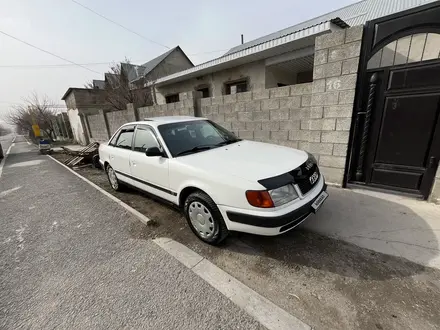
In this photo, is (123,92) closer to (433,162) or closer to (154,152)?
(154,152)

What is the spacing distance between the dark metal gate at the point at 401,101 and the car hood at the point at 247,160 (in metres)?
1.73

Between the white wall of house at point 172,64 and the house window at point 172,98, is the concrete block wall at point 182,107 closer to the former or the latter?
the house window at point 172,98

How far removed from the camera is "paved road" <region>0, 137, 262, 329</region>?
164cm

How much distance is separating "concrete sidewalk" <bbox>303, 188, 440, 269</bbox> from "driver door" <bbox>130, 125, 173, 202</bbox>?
2.07 meters

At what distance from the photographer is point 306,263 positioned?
82.9 inches

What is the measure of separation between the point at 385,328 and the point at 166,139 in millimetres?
2889

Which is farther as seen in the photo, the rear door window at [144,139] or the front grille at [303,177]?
the rear door window at [144,139]

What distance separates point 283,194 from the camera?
1.99 m

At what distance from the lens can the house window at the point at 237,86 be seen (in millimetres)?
8330

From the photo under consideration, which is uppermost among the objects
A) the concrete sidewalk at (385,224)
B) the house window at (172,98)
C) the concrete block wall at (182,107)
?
the house window at (172,98)

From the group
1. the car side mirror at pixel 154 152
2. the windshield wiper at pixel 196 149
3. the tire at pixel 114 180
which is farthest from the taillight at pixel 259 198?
the tire at pixel 114 180

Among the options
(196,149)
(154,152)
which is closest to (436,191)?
(196,149)

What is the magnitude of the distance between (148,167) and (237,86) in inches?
269

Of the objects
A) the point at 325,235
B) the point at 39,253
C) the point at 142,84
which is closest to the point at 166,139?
the point at 39,253
